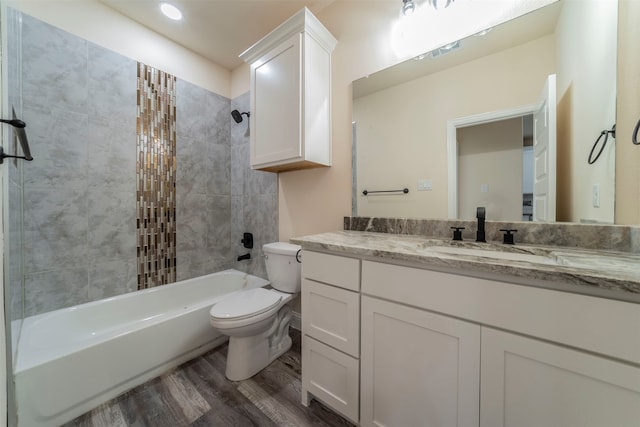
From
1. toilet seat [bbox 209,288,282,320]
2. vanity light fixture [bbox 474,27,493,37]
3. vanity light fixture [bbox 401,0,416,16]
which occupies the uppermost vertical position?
vanity light fixture [bbox 401,0,416,16]

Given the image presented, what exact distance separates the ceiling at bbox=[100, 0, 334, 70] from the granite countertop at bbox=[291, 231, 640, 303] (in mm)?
1858

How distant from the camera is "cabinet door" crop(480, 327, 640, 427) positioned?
562 millimetres

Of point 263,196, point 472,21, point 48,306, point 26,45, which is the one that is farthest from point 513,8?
point 48,306

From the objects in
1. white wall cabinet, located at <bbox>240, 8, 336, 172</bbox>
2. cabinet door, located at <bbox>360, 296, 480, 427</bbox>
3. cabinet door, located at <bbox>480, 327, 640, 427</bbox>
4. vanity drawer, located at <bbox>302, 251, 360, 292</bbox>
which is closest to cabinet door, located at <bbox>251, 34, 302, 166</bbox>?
white wall cabinet, located at <bbox>240, 8, 336, 172</bbox>

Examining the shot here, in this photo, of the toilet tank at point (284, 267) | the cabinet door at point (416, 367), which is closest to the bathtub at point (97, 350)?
the toilet tank at point (284, 267)

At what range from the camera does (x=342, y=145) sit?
1.66 m

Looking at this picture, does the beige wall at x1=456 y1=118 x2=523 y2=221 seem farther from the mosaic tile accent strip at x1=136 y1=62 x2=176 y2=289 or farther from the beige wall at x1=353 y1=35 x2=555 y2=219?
the mosaic tile accent strip at x1=136 y1=62 x2=176 y2=289

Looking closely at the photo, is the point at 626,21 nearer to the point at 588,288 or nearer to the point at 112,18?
the point at 588,288

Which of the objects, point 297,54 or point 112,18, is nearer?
point 297,54

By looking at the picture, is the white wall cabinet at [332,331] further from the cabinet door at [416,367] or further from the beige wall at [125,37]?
the beige wall at [125,37]

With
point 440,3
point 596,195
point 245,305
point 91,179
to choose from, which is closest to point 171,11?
point 91,179

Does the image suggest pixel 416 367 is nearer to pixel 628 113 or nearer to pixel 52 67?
pixel 628 113

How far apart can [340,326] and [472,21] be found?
66.9 inches

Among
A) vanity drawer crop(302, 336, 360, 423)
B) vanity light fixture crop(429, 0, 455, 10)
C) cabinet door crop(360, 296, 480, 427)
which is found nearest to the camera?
cabinet door crop(360, 296, 480, 427)
